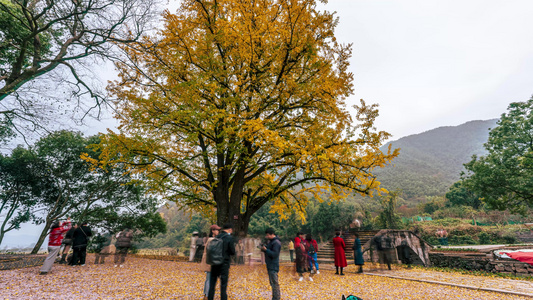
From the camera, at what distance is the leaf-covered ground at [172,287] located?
516cm

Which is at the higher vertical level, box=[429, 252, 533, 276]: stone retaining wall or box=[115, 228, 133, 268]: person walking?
box=[115, 228, 133, 268]: person walking

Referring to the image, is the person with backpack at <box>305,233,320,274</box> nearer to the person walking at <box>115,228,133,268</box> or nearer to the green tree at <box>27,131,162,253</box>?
the person walking at <box>115,228,133,268</box>

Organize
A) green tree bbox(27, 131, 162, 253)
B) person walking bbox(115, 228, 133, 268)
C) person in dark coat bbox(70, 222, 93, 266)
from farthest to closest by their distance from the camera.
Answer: green tree bbox(27, 131, 162, 253) → person walking bbox(115, 228, 133, 268) → person in dark coat bbox(70, 222, 93, 266)

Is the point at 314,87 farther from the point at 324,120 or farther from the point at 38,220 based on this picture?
the point at 38,220

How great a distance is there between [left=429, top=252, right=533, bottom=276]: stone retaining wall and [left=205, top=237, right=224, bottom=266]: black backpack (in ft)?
50.3

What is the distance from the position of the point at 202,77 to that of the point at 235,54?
5.55 ft

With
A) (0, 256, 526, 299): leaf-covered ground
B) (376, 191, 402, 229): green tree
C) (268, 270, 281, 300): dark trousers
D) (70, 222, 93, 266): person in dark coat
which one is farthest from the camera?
(376, 191, 402, 229): green tree

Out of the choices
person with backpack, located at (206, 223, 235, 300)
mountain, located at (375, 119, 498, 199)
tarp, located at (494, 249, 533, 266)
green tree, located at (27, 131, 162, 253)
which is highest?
mountain, located at (375, 119, 498, 199)

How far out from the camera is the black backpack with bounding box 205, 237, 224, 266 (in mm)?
4230

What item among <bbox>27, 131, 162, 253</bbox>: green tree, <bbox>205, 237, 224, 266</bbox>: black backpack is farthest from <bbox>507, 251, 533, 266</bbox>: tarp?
<bbox>27, 131, 162, 253</bbox>: green tree

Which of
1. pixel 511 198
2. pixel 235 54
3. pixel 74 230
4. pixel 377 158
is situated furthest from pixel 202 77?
pixel 511 198

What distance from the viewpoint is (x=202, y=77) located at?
8.16 m

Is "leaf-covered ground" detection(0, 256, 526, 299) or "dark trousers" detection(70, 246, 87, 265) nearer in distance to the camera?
"leaf-covered ground" detection(0, 256, 526, 299)

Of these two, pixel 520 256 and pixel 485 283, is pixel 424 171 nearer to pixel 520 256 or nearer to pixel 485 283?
pixel 520 256
